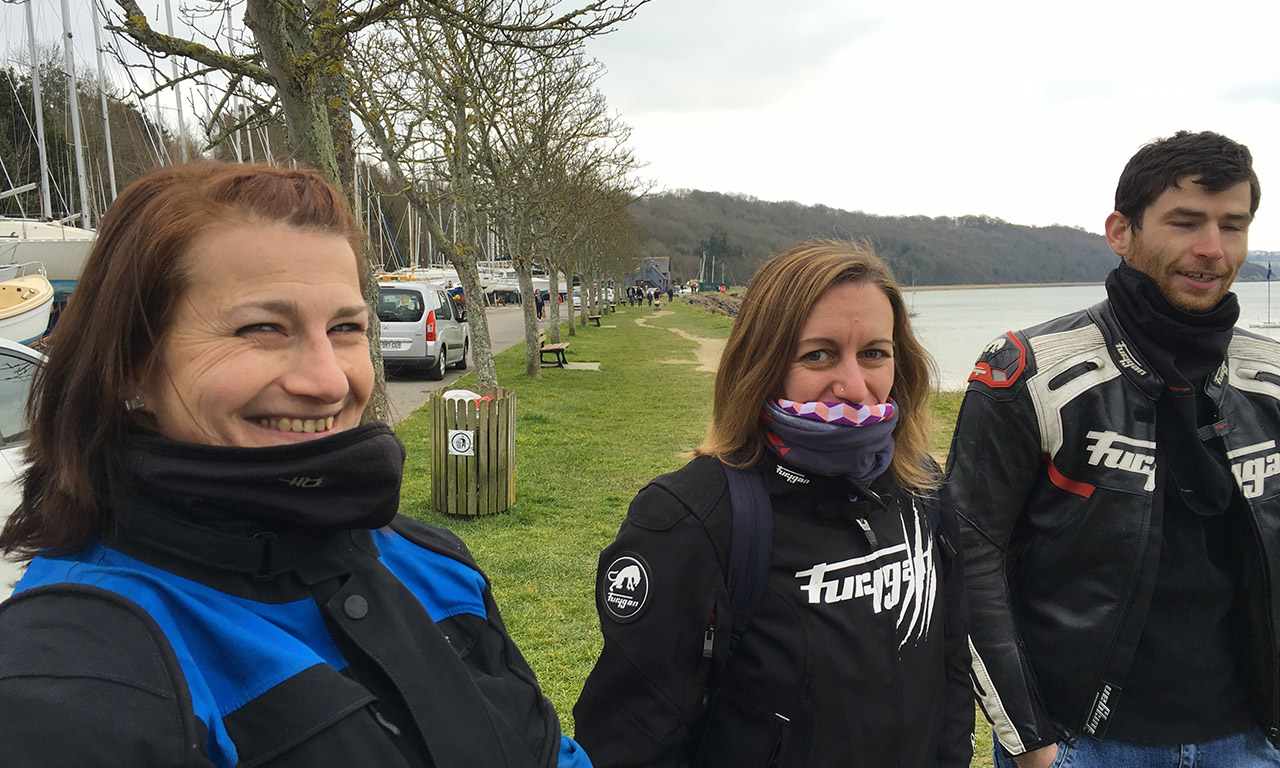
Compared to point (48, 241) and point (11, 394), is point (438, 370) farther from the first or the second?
point (48, 241)

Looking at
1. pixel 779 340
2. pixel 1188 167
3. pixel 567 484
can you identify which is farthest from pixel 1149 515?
pixel 567 484

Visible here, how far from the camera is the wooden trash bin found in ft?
21.1

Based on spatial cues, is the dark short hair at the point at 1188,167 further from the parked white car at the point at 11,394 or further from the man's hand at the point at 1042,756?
the parked white car at the point at 11,394

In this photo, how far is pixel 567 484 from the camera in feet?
26.7

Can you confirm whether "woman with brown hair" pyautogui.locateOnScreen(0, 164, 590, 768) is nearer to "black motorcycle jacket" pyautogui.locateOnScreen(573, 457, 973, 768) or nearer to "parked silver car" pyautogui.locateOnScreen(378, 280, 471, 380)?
"black motorcycle jacket" pyautogui.locateOnScreen(573, 457, 973, 768)

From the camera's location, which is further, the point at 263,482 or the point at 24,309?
the point at 24,309

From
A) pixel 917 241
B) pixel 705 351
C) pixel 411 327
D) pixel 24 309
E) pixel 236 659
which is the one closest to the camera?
pixel 236 659

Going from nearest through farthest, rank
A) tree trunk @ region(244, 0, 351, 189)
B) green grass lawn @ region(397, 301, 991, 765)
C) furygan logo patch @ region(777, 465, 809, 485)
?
furygan logo patch @ region(777, 465, 809, 485) → tree trunk @ region(244, 0, 351, 189) → green grass lawn @ region(397, 301, 991, 765)

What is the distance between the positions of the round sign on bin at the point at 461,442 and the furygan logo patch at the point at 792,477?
4901mm

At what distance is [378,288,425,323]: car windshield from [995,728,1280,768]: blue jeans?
46.2 ft

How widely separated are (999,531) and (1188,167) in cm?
108

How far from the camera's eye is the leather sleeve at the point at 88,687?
2.79 ft

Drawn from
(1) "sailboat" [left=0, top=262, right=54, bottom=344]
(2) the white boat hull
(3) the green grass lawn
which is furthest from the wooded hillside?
(1) "sailboat" [left=0, top=262, right=54, bottom=344]

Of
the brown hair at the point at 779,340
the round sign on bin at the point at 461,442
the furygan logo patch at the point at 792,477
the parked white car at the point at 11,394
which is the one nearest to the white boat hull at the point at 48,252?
the round sign on bin at the point at 461,442
